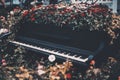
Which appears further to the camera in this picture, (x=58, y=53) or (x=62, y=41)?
(x=62, y=41)

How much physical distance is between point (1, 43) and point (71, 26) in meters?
2.91

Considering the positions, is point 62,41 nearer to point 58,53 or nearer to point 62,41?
point 62,41

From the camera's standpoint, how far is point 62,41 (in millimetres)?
8797

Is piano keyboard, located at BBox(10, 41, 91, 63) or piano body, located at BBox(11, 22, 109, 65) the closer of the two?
piano keyboard, located at BBox(10, 41, 91, 63)

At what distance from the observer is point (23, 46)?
9.12 metres

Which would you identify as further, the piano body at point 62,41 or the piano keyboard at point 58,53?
the piano body at point 62,41

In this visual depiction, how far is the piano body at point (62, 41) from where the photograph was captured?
304 inches

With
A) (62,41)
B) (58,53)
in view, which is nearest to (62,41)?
(62,41)

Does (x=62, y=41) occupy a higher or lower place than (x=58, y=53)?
higher

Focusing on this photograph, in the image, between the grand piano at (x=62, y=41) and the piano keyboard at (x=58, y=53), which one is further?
the grand piano at (x=62, y=41)

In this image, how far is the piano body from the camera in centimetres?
771

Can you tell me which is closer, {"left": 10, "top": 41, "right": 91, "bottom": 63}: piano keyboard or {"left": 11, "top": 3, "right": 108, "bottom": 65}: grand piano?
{"left": 10, "top": 41, "right": 91, "bottom": 63}: piano keyboard

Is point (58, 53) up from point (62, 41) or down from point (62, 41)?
down

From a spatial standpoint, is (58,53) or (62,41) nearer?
(58,53)
